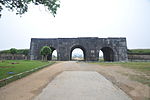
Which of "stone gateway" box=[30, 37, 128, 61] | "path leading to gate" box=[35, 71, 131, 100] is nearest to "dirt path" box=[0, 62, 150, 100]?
"path leading to gate" box=[35, 71, 131, 100]

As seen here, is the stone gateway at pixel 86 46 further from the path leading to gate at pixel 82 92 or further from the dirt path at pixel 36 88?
the path leading to gate at pixel 82 92

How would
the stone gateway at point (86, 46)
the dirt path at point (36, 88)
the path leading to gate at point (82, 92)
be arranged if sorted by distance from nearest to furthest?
1. the path leading to gate at point (82, 92)
2. the dirt path at point (36, 88)
3. the stone gateway at point (86, 46)

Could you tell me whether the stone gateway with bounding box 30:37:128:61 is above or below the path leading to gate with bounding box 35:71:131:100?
above

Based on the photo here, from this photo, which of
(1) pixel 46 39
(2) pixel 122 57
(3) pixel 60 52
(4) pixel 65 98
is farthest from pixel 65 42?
(4) pixel 65 98

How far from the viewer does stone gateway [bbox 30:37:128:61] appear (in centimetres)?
3262

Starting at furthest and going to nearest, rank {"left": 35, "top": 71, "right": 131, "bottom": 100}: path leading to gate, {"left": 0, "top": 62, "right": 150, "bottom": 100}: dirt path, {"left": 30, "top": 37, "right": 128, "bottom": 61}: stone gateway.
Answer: {"left": 30, "top": 37, "right": 128, "bottom": 61}: stone gateway < {"left": 0, "top": 62, "right": 150, "bottom": 100}: dirt path < {"left": 35, "top": 71, "right": 131, "bottom": 100}: path leading to gate

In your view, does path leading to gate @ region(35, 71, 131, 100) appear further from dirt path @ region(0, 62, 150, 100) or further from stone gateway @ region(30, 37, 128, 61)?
stone gateway @ region(30, 37, 128, 61)

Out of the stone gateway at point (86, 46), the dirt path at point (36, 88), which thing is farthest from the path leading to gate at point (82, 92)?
the stone gateway at point (86, 46)

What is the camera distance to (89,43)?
3331 centimetres

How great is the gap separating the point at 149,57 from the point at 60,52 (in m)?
28.3

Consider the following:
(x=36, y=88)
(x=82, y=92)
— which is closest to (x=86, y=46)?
(x=36, y=88)

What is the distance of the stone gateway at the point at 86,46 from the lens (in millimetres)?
32625

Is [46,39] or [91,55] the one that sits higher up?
[46,39]

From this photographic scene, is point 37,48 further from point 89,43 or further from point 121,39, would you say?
point 121,39
